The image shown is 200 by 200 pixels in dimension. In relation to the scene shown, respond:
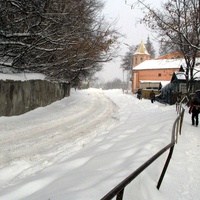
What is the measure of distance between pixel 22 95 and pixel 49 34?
3.51m

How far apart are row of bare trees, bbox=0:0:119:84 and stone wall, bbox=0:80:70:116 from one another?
3.61ft

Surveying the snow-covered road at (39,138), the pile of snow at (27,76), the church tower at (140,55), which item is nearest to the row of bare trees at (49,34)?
the pile of snow at (27,76)

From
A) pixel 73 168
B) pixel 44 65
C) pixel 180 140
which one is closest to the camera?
pixel 73 168

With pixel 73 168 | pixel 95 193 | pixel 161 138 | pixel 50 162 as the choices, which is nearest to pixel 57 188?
pixel 95 193

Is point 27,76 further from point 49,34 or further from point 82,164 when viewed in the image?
point 82,164

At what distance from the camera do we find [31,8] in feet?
32.3

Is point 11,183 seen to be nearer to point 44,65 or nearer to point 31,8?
point 31,8

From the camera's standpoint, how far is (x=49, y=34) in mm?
10766

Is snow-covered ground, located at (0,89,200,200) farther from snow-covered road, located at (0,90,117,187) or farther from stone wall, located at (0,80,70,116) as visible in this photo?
stone wall, located at (0,80,70,116)

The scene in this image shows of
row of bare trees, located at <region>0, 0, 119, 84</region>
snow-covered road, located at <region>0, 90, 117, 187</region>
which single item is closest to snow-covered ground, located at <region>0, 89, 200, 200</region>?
snow-covered road, located at <region>0, 90, 117, 187</region>

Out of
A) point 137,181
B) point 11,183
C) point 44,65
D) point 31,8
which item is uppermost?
point 31,8

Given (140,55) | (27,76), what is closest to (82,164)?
(27,76)

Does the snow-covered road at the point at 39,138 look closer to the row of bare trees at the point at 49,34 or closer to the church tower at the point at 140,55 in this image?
the row of bare trees at the point at 49,34

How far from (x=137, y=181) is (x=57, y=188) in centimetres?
146
